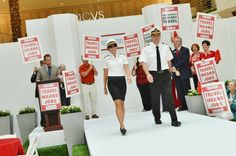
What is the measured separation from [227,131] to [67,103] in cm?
452

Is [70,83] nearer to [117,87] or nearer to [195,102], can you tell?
[117,87]

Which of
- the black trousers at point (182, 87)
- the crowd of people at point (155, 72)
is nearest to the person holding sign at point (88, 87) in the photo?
the crowd of people at point (155, 72)

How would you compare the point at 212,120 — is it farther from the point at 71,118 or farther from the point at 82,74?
the point at 82,74

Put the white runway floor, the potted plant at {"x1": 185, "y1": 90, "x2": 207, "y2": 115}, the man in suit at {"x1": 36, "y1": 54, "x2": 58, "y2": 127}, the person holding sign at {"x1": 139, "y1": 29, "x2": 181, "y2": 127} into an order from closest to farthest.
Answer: the white runway floor, the person holding sign at {"x1": 139, "y1": 29, "x2": 181, "y2": 127}, the potted plant at {"x1": 185, "y1": 90, "x2": 207, "y2": 115}, the man in suit at {"x1": 36, "y1": 54, "x2": 58, "y2": 127}

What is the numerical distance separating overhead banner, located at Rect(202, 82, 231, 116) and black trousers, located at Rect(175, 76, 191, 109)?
837mm

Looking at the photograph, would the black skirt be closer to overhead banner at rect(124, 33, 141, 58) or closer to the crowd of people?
the crowd of people

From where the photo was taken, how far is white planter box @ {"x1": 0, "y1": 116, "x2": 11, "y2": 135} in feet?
27.7

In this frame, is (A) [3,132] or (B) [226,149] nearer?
(B) [226,149]

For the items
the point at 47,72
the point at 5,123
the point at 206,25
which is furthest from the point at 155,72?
the point at 5,123

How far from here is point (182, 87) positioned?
766cm

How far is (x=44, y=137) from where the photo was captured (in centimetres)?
699

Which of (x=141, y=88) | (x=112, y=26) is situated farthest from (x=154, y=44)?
(x=112, y=26)

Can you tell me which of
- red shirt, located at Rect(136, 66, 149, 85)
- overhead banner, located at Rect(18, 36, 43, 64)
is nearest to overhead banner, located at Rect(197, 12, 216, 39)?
red shirt, located at Rect(136, 66, 149, 85)

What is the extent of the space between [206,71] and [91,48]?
2.63 metres
